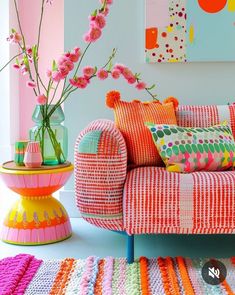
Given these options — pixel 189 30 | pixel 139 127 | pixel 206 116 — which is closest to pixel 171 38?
pixel 189 30

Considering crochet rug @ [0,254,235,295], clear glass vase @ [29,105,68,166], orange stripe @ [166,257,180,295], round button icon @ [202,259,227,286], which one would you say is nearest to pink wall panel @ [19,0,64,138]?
clear glass vase @ [29,105,68,166]

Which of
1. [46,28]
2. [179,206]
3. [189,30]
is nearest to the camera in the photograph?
[179,206]

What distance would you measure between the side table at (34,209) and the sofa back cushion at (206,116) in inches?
27.5

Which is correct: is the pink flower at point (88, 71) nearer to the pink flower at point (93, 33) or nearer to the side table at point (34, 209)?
the pink flower at point (93, 33)

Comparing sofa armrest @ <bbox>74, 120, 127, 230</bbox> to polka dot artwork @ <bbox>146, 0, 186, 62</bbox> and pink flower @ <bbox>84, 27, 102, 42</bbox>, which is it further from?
polka dot artwork @ <bbox>146, 0, 186, 62</bbox>

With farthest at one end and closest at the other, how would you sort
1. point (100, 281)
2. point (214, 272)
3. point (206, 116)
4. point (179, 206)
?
point (206, 116) < point (179, 206) < point (100, 281) < point (214, 272)

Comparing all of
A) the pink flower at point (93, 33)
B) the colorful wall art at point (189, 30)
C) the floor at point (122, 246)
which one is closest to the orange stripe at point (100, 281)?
the floor at point (122, 246)

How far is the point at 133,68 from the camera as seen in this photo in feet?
9.67

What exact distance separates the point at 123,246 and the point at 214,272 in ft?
2.57

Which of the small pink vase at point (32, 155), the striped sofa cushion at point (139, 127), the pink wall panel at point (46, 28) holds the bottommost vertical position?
the small pink vase at point (32, 155)

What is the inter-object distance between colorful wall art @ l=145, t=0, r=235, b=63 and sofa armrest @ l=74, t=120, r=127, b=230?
1028 millimetres

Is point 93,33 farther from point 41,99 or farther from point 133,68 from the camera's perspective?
point 133,68

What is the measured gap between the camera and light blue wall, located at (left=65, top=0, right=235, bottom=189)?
2920 mm

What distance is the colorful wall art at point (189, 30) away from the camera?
112 inches
